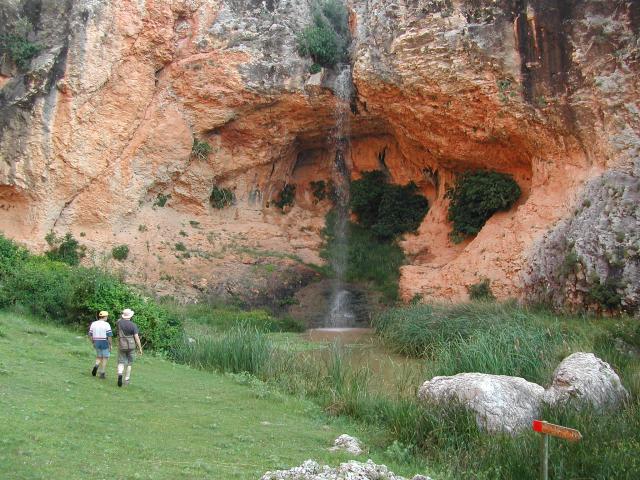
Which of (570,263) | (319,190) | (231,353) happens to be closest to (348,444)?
(231,353)

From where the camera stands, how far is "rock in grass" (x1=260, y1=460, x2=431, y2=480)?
594cm

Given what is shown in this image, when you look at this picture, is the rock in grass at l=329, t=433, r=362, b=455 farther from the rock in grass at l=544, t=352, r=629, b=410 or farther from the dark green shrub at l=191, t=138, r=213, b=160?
the dark green shrub at l=191, t=138, r=213, b=160

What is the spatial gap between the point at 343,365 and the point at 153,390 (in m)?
3.44

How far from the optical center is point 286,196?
26.5 meters

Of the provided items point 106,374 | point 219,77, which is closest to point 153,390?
point 106,374

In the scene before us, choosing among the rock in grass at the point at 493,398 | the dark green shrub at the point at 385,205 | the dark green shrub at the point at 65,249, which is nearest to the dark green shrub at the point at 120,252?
the dark green shrub at the point at 65,249

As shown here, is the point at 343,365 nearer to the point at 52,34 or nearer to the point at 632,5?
the point at 632,5

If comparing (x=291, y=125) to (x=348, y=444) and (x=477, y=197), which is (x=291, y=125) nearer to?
(x=477, y=197)

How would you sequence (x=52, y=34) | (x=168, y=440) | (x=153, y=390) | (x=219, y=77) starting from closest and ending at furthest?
(x=168, y=440)
(x=153, y=390)
(x=52, y=34)
(x=219, y=77)

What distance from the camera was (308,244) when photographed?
2519cm

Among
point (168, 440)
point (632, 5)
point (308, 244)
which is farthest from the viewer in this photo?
point (308, 244)

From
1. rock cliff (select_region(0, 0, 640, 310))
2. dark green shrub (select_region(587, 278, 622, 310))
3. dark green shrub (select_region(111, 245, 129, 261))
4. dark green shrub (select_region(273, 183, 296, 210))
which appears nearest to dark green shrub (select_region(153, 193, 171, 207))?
rock cliff (select_region(0, 0, 640, 310))

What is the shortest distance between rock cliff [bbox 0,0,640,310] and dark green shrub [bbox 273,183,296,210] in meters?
1.12

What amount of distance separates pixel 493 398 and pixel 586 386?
1.51m
